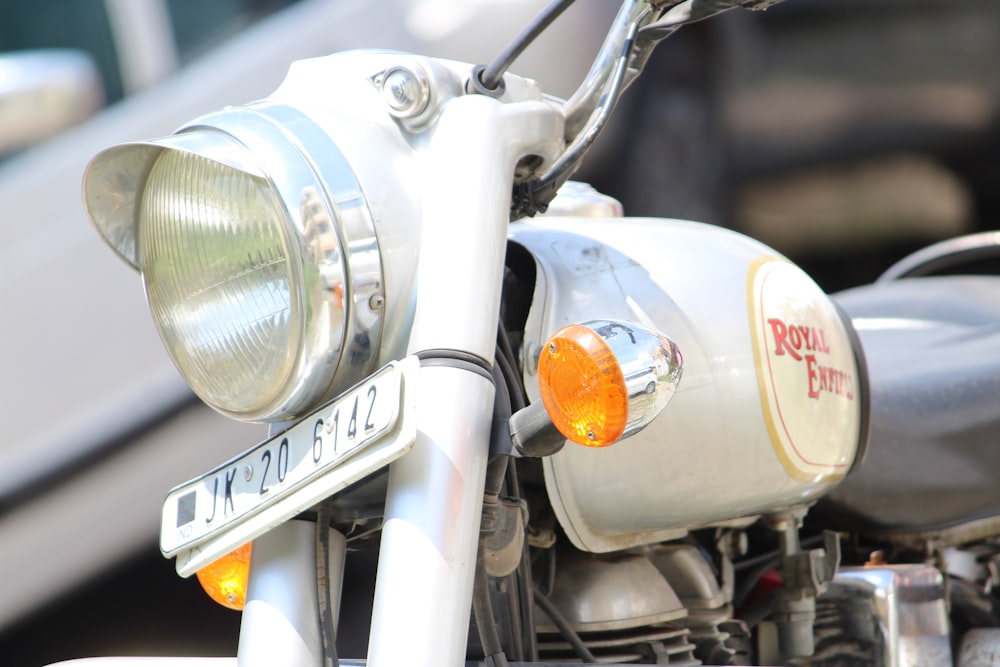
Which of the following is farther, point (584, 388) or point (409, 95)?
point (409, 95)

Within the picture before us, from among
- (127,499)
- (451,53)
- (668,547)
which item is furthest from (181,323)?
(451,53)

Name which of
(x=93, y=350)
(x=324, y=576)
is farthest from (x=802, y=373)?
(x=93, y=350)

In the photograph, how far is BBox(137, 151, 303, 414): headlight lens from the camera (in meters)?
1.10

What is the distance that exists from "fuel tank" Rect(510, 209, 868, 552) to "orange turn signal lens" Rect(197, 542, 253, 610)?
0.33 meters

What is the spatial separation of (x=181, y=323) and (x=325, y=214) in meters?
0.22

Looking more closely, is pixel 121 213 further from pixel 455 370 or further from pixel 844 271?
pixel 844 271

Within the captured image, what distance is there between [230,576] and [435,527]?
41cm

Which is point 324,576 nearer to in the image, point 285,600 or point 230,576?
point 285,600

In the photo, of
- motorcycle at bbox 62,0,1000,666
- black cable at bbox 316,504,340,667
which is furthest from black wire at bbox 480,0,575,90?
black cable at bbox 316,504,340,667

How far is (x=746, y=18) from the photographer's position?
4.73 m

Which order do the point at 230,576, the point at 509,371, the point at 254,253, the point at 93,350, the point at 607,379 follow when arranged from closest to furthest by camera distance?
the point at 607,379
the point at 254,253
the point at 509,371
the point at 230,576
the point at 93,350

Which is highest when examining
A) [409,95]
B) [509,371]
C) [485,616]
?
[409,95]

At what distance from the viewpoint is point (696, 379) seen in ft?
4.30

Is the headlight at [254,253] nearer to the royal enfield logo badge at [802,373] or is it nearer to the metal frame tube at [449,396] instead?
the metal frame tube at [449,396]
